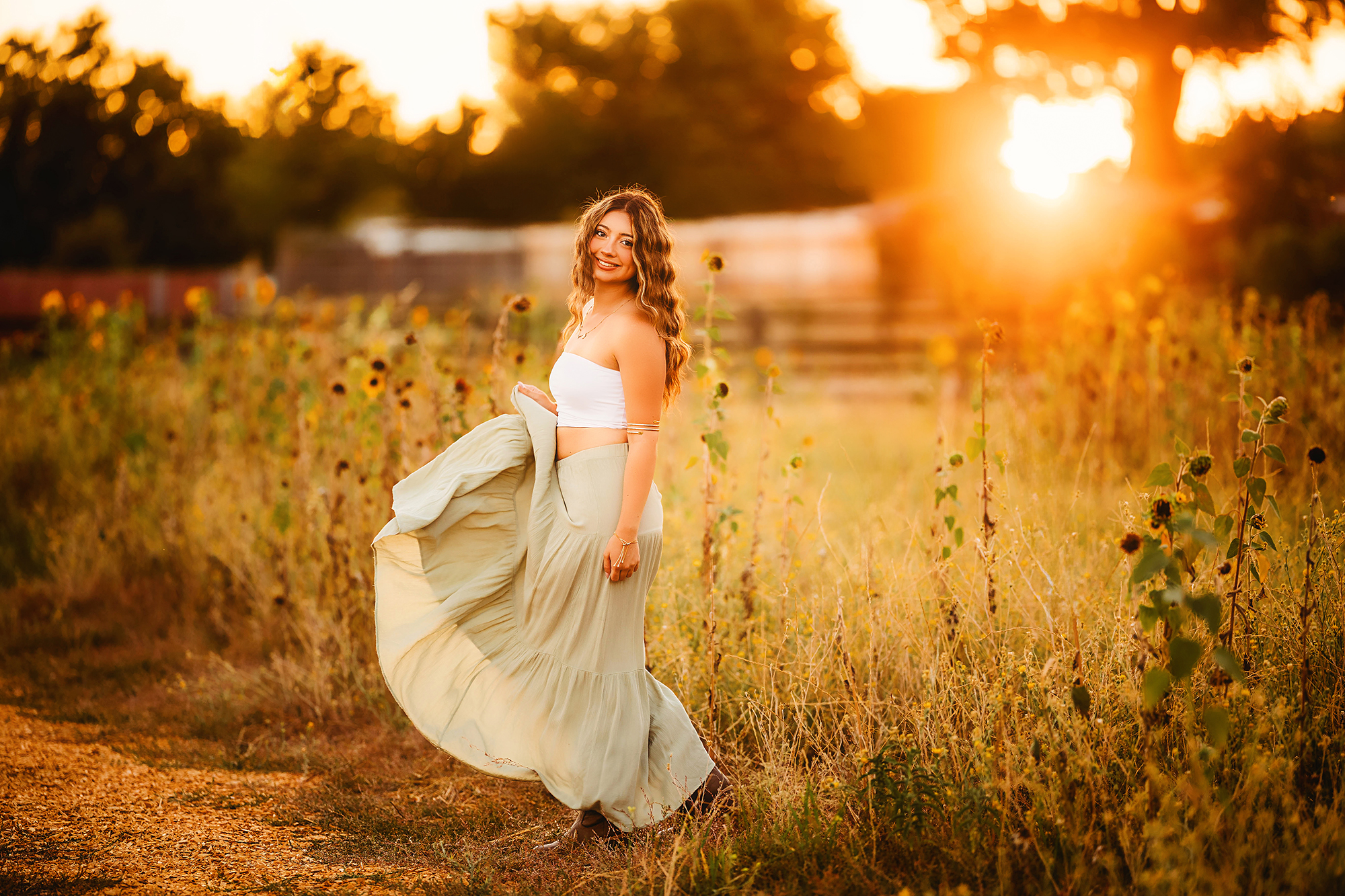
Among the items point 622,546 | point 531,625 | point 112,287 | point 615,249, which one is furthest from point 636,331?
point 112,287

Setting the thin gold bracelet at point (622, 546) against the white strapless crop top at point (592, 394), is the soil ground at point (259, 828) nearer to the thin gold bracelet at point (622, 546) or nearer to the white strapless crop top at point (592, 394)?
the thin gold bracelet at point (622, 546)

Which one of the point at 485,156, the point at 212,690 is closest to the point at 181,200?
the point at 485,156

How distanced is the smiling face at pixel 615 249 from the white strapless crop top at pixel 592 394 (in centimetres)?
26

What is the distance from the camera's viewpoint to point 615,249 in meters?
2.73

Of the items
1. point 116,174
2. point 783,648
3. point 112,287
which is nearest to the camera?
point 783,648

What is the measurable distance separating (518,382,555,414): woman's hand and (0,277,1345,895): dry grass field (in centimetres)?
70

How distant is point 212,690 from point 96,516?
2.03 m

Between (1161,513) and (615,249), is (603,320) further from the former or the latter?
(1161,513)

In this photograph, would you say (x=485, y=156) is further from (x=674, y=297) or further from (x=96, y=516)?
(x=674, y=297)

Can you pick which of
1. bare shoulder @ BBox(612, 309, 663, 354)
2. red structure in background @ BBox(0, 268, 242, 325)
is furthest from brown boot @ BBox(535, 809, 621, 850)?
red structure in background @ BBox(0, 268, 242, 325)

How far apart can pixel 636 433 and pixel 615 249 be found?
55 centimetres

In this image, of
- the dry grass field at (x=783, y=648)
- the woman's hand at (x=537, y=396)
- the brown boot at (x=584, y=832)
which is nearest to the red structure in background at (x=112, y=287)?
the dry grass field at (x=783, y=648)

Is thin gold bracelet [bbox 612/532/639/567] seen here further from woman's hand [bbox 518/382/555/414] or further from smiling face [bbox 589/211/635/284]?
smiling face [bbox 589/211/635/284]

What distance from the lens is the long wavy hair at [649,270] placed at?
2.71 m
